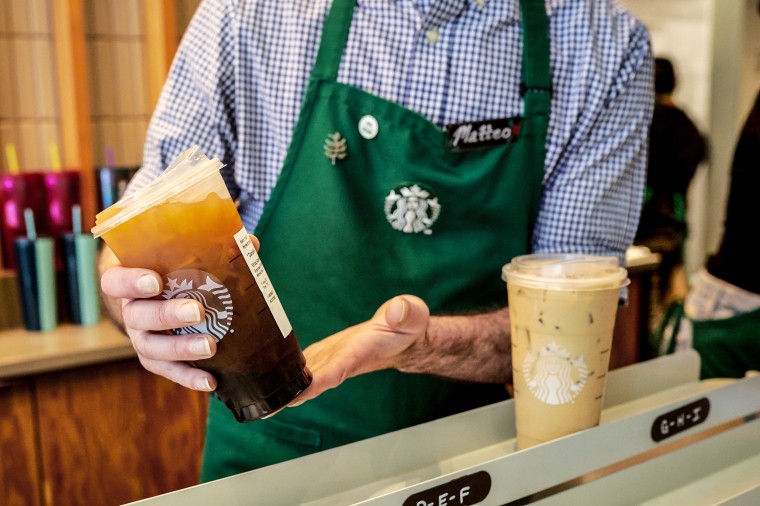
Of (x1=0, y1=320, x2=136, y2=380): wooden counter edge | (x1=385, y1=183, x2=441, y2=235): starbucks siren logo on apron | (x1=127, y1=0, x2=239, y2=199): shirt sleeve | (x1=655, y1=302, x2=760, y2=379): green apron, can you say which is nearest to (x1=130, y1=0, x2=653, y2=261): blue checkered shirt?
(x1=127, y1=0, x2=239, y2=199): shirt sleeve

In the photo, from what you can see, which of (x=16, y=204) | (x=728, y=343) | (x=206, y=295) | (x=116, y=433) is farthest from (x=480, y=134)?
(x=16, y=204)

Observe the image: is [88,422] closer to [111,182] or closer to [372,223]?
[111,182]

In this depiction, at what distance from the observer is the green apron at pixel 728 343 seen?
176cm

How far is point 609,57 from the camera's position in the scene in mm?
1377

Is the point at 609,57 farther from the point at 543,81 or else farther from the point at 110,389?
the point at 110,389

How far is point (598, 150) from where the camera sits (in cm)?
139

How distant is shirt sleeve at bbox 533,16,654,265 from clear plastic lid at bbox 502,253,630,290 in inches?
15.5

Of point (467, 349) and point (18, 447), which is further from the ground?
point (467, 349)

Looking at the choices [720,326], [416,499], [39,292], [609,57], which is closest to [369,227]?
[609,57]

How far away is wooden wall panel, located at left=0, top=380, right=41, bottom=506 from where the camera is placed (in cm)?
218

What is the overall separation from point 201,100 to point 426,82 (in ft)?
1.28

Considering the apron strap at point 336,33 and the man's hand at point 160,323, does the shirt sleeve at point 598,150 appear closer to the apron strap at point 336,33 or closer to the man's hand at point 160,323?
the apron strap at point 336,33

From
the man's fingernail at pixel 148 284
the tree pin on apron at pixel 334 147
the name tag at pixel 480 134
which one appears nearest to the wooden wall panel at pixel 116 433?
the tree pin on apron at pixel 334 147

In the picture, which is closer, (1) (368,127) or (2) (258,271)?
(2) (258,271)
